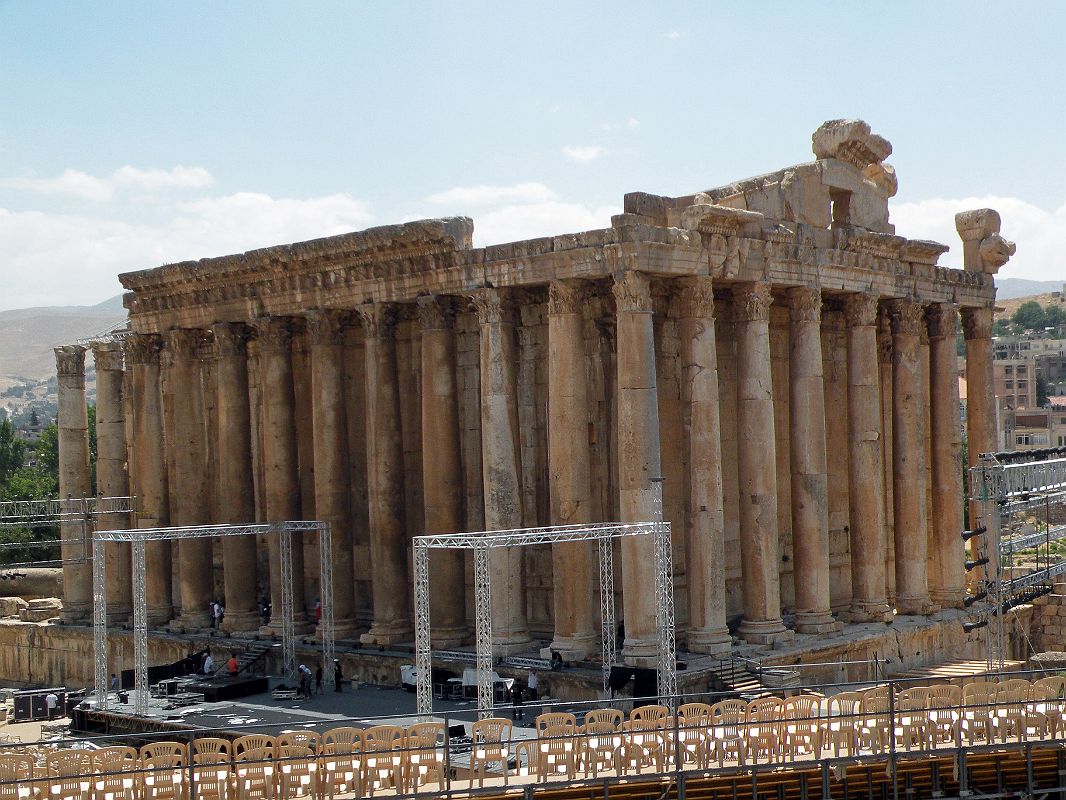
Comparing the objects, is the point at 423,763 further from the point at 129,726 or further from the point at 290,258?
the point at 290,258

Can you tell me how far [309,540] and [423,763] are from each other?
23055mm

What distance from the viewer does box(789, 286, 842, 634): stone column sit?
3819cm

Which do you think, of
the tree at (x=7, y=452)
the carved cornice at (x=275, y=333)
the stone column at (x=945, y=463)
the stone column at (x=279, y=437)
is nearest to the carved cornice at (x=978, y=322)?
the stone column at (x=945, y=463)

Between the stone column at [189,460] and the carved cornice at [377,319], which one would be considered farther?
the stone column at [189,460]

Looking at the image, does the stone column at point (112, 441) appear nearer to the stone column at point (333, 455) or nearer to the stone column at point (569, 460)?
the stone column at point (333, 455)

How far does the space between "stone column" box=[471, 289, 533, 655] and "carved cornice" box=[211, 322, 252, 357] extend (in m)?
10.8

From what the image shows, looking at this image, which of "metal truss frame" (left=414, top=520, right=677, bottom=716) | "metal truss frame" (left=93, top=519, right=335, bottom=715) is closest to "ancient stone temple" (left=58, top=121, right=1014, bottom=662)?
A: "metal truss frame" (left=93, top=519, right=335, bottom=715)

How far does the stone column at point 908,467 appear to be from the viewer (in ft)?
139

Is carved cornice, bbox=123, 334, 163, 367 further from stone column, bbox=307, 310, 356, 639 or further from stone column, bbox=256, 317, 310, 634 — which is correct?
stone column, bbox=307, 310, 356, 639

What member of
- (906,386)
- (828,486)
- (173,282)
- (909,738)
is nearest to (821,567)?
(828,486)

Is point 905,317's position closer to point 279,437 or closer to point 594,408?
point 594,408

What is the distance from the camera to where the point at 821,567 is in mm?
38344

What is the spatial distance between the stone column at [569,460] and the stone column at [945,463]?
46.1 feet

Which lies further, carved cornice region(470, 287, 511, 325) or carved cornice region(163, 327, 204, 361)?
carved cornice region(163, 327, 204, 361)
